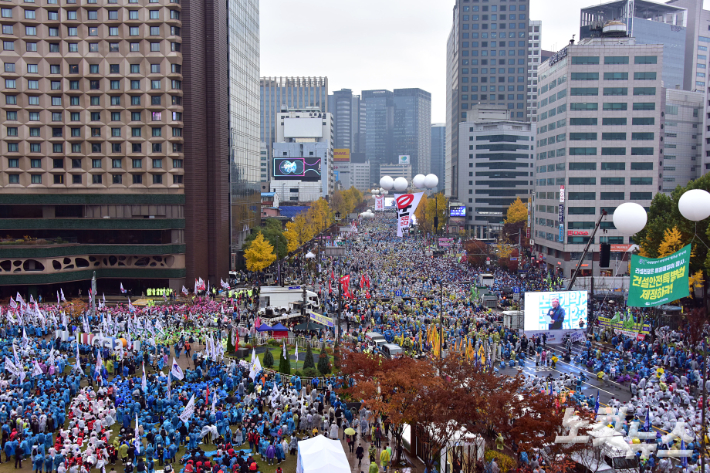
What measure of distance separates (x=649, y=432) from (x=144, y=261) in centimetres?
5456

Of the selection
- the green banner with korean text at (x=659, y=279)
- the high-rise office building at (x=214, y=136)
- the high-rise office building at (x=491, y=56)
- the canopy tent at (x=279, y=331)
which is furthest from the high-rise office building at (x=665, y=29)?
the canopy tent at (x=279, y=331)

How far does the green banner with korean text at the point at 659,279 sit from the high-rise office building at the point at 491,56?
121 metres

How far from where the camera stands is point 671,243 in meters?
51.8

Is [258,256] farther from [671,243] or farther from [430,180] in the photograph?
[671,243]

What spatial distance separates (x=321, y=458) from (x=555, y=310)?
25930mm

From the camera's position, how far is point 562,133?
79000mm

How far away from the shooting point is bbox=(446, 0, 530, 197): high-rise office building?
160 metres

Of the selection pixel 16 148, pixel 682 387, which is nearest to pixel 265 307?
pixel 682 387

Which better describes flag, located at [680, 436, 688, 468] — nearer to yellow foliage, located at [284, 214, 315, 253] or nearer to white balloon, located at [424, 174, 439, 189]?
white balloon, located at [424, 174, 439, 189]

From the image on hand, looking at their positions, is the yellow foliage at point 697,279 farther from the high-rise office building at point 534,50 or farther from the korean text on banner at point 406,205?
the high-rise office building at point 534,50

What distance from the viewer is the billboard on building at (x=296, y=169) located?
604ft

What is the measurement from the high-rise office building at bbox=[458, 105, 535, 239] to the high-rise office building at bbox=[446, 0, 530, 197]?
15591 millimetres

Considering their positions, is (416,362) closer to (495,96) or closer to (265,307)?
(265,307)

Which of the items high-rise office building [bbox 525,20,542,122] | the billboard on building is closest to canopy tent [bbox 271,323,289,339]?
the billboard on building
